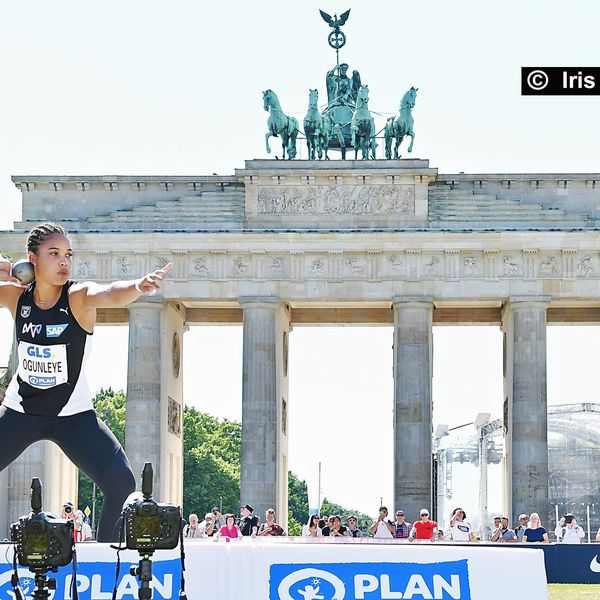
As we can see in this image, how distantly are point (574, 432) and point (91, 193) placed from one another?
54856mm

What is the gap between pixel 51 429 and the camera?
36.5 feet

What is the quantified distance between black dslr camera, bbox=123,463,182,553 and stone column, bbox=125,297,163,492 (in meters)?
56.2

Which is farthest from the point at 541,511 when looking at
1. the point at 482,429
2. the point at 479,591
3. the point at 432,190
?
the point at 479,591

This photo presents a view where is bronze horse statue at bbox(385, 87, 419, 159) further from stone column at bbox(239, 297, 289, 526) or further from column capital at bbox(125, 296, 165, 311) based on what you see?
A: column capital at bbox(125, 296, 165, 311)

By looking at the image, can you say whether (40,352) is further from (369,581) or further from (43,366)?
(369,581)

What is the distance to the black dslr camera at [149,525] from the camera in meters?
9.05

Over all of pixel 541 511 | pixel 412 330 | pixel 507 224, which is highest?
pixel 507 224

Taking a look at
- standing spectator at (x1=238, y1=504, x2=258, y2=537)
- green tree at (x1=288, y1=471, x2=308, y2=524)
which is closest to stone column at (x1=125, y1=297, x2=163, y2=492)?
standing spectator at (x1=238, y1=504, x2=258, y2=537)

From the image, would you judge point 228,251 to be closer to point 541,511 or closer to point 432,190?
point 432,190

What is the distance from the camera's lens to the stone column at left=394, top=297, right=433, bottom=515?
6550cm

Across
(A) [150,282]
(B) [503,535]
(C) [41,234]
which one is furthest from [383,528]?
(A) [150,282]

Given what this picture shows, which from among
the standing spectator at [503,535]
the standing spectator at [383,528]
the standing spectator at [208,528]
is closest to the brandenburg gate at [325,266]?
the standing spectator at [208,528]

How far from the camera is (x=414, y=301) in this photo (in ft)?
219

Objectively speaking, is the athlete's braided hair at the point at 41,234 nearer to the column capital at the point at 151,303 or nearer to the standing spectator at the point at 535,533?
the standing spectator at the point at 535,533
